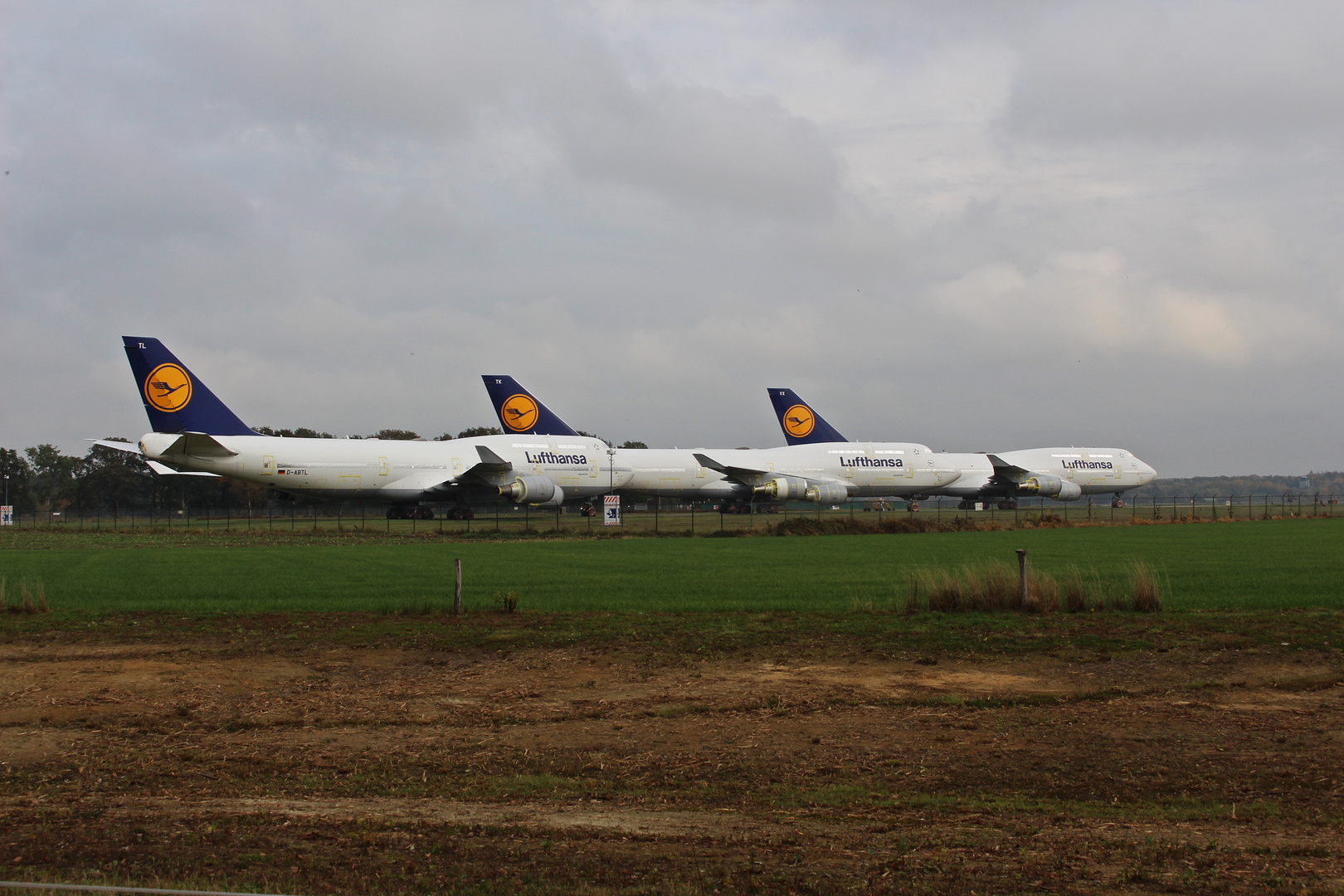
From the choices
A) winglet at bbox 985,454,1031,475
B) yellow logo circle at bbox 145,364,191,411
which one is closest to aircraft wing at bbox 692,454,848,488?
winglet at bbox 985,454,1031,475

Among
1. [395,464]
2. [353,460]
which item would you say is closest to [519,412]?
[395,464]

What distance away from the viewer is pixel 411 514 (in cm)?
6112

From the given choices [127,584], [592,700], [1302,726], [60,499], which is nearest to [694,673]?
[592,700]

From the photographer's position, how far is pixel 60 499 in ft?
351

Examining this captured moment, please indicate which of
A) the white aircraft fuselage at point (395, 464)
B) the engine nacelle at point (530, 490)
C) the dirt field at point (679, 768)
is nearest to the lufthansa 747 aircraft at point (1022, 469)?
the white aircraft fuselage at point (395, 464)

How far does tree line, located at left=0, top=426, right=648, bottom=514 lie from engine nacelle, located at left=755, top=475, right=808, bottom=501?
115 ft

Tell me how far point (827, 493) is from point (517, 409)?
20.5 m

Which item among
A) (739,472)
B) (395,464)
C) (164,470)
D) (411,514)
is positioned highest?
(395,464)

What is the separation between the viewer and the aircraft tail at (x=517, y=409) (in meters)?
64.9

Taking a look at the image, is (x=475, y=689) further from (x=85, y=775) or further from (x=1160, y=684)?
(x=1160, y=684)

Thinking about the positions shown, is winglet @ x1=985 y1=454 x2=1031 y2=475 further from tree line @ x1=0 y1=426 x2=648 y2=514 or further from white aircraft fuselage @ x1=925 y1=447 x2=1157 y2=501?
tree line @ x1=0 y1=426 x2=648 y2=514

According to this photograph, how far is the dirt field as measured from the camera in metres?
5.76

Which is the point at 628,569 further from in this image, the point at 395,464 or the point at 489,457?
the point at 395,464

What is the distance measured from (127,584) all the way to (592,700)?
16.0 metres
